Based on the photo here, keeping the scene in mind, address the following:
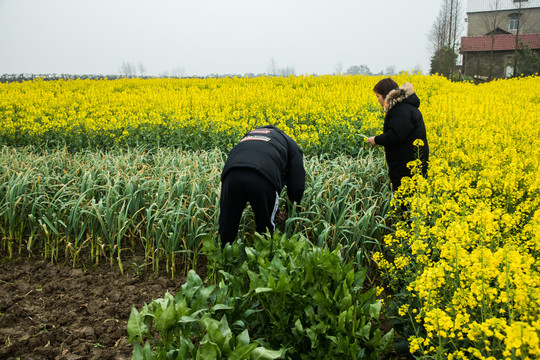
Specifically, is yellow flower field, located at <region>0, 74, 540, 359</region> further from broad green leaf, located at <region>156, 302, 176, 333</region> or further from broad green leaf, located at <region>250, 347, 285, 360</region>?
broad green leaf, located at <region>156, 302, 176, 333</region>

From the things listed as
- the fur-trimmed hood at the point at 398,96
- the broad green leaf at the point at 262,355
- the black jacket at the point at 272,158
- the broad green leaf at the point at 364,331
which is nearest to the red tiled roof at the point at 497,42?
the fur-trimmed hood at the point at 398,96

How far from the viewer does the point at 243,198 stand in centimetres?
274

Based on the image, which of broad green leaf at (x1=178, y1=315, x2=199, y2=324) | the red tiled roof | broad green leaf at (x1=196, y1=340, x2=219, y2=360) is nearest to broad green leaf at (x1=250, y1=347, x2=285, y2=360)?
broad green leaf at (x1=196, y1=340, x2=219, y2=360)

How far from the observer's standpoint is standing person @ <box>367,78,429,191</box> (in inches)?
144

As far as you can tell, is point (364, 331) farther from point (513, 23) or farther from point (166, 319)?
point (513, 23)

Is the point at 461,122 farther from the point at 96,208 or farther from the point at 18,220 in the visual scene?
the point at 18,220

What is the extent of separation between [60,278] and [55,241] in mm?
590

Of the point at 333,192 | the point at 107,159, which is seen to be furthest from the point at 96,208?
the point at 333,192

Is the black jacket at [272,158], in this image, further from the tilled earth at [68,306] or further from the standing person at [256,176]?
the tilled earth at [68,306]

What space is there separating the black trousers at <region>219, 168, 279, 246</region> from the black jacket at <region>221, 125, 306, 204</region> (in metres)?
0.06

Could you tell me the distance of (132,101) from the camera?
27.4 ft

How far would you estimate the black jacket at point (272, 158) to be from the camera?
264 cm

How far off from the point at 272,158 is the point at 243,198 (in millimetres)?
378

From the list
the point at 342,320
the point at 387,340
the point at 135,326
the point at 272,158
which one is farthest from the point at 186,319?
the point at 272,158
